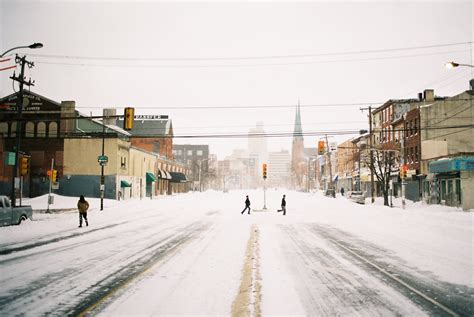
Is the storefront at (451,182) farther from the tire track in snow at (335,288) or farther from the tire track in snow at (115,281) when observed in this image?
the tire track in snow at (115,281)

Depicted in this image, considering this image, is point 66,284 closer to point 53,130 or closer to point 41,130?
point 53,130

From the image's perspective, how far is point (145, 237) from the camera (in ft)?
51.0

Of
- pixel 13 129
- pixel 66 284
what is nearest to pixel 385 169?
pixel 66 284

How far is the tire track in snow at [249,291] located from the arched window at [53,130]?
44.0 metres

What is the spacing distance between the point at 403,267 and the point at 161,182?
203 feet

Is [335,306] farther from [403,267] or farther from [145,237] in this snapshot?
[145,237]

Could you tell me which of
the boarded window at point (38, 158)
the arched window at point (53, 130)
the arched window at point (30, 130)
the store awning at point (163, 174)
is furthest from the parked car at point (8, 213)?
the store awning at point (163, 174)

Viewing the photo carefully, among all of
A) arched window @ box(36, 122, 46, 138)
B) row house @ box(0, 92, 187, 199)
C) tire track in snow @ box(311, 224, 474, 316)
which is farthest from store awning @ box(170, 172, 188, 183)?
tire track in snow @ box(311, 224, 474, 316)

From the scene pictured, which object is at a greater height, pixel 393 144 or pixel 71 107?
pixel 71 107

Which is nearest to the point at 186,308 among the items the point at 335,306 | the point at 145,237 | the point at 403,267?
the point at 335,306

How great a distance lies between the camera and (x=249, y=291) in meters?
7.20

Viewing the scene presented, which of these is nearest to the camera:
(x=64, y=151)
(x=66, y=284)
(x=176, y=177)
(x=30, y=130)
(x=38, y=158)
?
(x=66, y=284)

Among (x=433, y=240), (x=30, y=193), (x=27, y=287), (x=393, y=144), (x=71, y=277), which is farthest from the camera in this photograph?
(x=393, y=144)

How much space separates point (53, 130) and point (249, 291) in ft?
156
